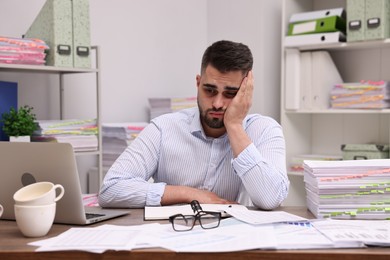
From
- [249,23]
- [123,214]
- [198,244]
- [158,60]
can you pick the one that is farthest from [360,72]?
[198,244]

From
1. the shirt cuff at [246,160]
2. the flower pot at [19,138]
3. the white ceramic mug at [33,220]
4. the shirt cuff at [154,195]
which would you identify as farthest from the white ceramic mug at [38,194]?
the flower pot at [19,138]

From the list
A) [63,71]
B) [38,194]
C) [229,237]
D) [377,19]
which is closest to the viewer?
[229,237]

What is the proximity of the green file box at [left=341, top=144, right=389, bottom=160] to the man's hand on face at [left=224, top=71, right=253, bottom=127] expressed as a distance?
1.50 meters

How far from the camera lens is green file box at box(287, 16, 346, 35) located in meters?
3.28

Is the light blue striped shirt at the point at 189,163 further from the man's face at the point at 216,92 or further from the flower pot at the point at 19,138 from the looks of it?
the flower pot at the point at 19,138

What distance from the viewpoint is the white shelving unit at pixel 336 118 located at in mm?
3414

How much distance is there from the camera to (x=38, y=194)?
135 cm

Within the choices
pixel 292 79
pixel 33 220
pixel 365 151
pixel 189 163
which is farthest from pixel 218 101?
pixel 292 79

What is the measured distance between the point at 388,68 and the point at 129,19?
66.3 inches

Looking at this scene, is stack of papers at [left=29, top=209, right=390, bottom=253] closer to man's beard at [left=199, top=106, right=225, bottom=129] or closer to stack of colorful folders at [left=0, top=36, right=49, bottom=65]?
man's beard at [left=199, top=106, right=225, bottom=129]

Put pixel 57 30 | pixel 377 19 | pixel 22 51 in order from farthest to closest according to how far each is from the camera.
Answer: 1. pixel 377 19
2. pixel 57 30
3. pixel 22 51

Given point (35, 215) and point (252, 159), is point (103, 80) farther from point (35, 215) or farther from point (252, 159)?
point (35, 215)

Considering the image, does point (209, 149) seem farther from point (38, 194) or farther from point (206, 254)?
point (206, 254)

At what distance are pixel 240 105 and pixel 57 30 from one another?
124 cm
